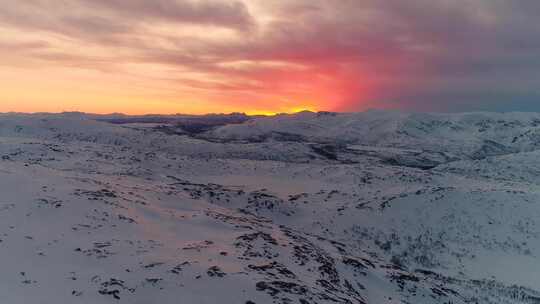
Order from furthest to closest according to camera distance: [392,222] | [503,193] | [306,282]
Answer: [503,193] < [392,222] < [306,282]

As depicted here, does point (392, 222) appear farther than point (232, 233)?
Yes

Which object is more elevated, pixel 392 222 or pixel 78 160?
pixel 78 160

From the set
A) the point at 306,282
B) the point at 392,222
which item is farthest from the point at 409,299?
the point at 392,222

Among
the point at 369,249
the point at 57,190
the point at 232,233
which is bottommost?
the point at 369,249

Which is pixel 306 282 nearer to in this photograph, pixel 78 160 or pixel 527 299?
pixel 527 299

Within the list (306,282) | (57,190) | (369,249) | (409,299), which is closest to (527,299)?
(409,299)

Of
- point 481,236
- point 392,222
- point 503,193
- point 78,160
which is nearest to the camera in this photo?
point 481,236

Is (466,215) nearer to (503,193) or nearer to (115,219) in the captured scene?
(503,193)

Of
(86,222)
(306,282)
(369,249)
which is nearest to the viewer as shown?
(306,282)

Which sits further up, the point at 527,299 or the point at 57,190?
the point at 57,190
